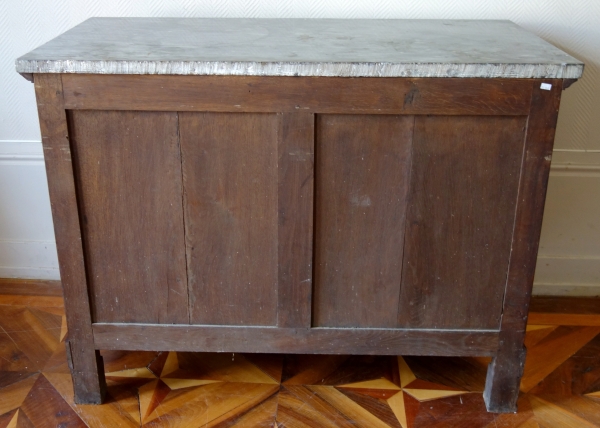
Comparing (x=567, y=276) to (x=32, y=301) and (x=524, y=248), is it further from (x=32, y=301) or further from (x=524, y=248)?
(x=32, y=301)

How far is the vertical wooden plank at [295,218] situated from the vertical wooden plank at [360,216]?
0.02 meters

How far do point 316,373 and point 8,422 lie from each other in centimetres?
61

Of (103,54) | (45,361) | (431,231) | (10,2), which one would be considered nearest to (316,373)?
(431,231)

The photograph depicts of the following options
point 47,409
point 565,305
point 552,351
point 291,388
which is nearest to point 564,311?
point 565,305

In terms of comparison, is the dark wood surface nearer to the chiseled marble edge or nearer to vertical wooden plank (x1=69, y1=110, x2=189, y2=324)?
the chiseled marble edge

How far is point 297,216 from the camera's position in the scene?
1128mm

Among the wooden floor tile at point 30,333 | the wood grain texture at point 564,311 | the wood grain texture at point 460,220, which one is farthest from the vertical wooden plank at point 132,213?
the wood grain texture at point 564,311

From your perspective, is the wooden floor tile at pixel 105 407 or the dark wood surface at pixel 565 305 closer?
the wooden floor tile at pixel 105 407

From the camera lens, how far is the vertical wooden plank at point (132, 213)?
1.08 m

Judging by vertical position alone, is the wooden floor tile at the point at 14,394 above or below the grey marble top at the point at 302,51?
below

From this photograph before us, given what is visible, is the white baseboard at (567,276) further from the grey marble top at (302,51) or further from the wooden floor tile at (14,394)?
the wooden floor tile at (14,394)

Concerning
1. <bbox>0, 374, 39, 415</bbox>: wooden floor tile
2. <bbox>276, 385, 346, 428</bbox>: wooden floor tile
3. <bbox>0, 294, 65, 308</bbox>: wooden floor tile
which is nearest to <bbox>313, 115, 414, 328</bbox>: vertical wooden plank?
<bbox>276, 385, 346, 428</bbox>: wooden floor tile

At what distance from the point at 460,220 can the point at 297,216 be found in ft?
0.92

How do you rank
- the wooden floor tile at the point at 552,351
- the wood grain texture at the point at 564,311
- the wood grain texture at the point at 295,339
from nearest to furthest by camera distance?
the wood grain texture at the point at 295,339, the wooden floor tile at the point at 552,351, the wood grain texture at the point at 564,311
